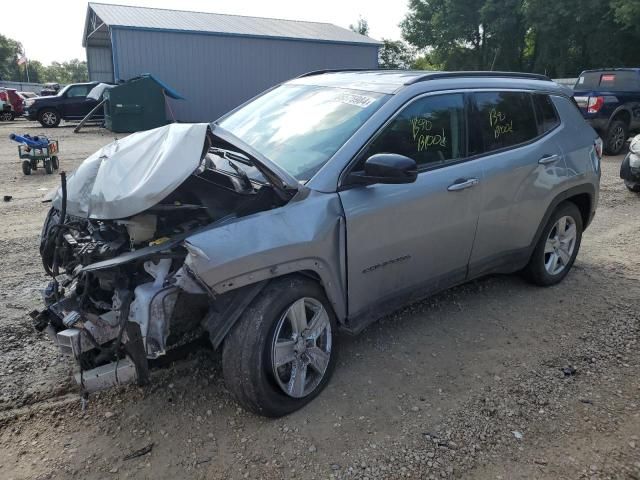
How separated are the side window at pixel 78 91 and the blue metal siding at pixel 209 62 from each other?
1542mm

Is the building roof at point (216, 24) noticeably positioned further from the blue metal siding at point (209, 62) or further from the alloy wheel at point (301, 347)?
the alloy wheel at point (301, 347)

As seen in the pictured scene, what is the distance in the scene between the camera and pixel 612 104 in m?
12.2

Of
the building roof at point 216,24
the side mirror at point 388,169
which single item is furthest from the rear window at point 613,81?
the building roof at point 216,24

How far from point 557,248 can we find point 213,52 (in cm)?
2007

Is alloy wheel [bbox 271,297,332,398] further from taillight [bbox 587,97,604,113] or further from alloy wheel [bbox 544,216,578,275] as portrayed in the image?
taillight [bbox 587,97,604,113]

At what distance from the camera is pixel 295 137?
343cm

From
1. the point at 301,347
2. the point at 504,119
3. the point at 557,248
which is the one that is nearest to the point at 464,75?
the point at 504,119

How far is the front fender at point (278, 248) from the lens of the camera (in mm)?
2551

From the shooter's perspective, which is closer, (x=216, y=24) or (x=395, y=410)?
(x=395, y=410)

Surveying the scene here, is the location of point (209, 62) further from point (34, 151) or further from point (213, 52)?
point (34, 151)

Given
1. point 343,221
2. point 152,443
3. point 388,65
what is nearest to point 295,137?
point 343,221

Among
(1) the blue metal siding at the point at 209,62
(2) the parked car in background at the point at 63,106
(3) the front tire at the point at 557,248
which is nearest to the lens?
(3) the front tire at the point at 557,248

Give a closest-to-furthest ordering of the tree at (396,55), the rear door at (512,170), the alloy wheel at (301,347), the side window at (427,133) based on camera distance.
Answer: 1. the alloy wheel at (301,347)
2. the side window at (427,133)
3. the rear door at (512,170)
4. the tree at (396,55)

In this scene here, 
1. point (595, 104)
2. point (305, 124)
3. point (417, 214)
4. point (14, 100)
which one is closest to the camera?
point (417, 214)
